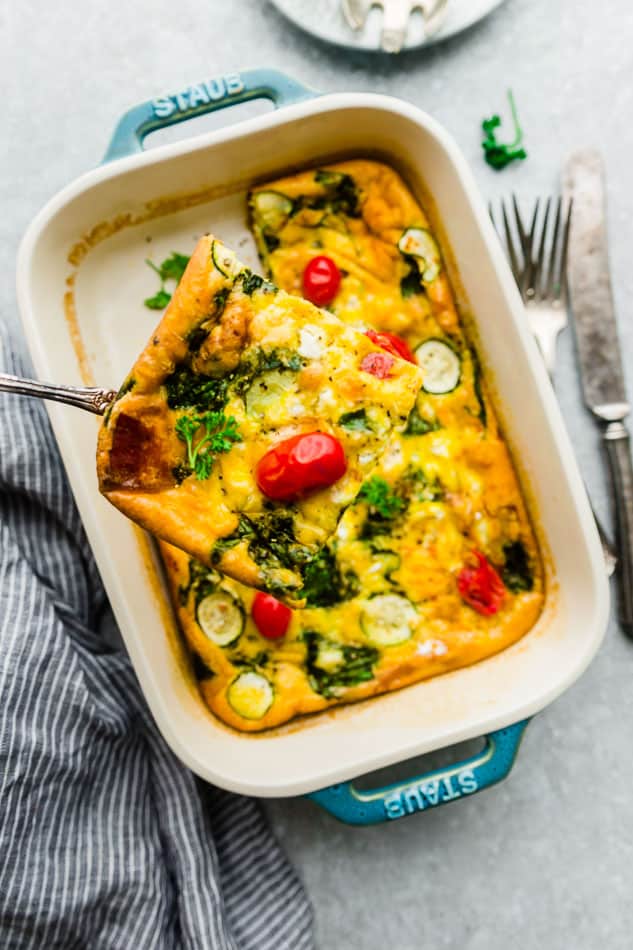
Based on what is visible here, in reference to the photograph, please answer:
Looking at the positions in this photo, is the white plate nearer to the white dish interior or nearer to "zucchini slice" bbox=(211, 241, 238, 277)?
the white dish interior

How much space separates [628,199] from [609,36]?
0.65 meters

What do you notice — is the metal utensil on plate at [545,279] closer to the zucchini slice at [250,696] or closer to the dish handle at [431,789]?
the dish handle at [431,789]

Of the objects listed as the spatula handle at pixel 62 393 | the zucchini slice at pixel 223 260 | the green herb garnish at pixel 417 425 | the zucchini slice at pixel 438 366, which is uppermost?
the zucchini slice at pixel 223 260

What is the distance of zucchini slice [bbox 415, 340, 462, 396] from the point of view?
345cm

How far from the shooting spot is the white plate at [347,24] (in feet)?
11.6

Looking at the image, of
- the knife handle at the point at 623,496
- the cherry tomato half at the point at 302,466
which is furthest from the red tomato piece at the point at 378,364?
the knife handle at the point at 623,496

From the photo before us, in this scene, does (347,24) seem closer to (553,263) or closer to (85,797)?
(553,263)

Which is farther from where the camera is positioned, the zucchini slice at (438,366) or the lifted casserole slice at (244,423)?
the zucchini slice at (438,366)

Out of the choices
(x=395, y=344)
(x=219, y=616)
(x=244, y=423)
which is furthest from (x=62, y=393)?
(x=395, y=344)

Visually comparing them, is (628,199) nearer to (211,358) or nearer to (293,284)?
(293,284)

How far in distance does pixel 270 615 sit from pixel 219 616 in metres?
0.19

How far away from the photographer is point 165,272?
3.60 meters

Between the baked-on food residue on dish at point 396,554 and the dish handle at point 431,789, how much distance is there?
1.06 feet

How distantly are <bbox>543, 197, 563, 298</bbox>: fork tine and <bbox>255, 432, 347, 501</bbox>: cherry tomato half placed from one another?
1.37m
